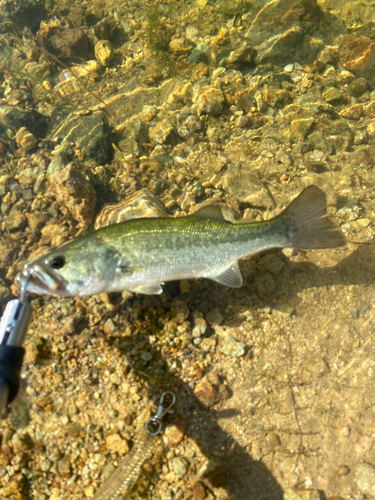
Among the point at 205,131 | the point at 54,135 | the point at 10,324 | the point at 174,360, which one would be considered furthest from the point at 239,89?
the point at 10,324

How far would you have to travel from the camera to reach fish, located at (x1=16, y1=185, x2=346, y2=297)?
10.4 feet

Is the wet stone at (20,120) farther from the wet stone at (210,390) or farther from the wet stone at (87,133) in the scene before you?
the wet stone at (210,390)

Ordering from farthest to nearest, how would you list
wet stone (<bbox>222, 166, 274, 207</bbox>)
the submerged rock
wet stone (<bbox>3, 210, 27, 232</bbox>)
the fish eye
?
wet stone (<bbox>3, 210, 27, 232</bbox>) → wet stone (<bbox>222, 166, 274, 207</bbox>) → the submerged rock → the fish eye

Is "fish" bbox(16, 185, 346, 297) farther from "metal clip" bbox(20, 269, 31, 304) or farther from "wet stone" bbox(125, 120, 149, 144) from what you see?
"wet stone" bbox(125, 120, 149, 144)

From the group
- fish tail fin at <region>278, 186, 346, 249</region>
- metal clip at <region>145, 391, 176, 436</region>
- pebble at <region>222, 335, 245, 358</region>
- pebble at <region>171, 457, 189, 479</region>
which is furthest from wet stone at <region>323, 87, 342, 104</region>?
pebble at <region>171, 457, 189, 479</region>

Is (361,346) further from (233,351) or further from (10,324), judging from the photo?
(10,324)

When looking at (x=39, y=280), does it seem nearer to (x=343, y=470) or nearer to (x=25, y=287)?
(x=25, y=287)

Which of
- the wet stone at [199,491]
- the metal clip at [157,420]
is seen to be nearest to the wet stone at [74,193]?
the metal clip at [157,420]

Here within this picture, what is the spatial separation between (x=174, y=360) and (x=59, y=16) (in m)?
9.97

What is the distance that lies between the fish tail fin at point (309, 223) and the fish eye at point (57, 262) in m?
2.51

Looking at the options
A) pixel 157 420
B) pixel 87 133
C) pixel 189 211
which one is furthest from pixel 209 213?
pixel 87 133

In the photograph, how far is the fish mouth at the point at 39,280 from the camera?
2982 millimetres

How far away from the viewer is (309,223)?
→ 3779 mm

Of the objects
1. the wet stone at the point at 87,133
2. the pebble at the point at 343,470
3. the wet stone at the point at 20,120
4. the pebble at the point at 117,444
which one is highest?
the wet stone at the point at 20,120
